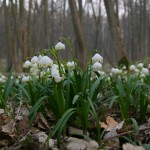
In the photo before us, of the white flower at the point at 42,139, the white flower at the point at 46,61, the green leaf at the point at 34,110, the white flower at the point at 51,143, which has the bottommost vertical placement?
the white flower at the point at 51,143

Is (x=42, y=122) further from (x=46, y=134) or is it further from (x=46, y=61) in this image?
(x=46, y=61)

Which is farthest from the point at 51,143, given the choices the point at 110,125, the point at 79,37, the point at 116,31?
the point at 79,37

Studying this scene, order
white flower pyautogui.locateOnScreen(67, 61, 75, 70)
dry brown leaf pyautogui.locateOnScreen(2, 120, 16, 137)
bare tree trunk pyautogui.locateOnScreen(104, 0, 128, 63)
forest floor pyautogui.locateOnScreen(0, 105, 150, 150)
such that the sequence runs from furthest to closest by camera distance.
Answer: bare tree trunk pyautogui.locateOnScreen(104, 0, 128, 63)
white flower pyautogui.locateOnScreen(67, 61, 75, 70)
dry brown leaf pyautogui.locateOnScreen(2, 120, 16, 137)
forest floor pyautogui.locateOnScreen(0, 105, 150, 150)

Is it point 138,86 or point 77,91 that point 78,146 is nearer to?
point 77,91

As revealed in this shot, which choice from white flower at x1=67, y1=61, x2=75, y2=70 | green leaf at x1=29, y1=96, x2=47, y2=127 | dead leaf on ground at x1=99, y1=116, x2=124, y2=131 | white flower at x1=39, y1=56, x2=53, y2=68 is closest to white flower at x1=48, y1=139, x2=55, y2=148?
green leaf at x1=29, y1=96, x2=47, y2=127

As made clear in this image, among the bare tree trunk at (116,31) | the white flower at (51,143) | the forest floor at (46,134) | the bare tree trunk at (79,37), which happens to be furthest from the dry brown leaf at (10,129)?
the bare tree trunk at (79,37)

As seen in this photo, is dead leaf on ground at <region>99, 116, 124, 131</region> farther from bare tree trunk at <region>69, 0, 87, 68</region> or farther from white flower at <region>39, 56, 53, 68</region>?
bare tree trunk at <region>69, 0, 87, 68</region>

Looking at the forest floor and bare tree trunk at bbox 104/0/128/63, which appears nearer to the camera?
the forest floor

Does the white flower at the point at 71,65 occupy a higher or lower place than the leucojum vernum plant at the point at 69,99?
higher

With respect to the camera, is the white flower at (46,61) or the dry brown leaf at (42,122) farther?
the dry brown leaf at (42,122)

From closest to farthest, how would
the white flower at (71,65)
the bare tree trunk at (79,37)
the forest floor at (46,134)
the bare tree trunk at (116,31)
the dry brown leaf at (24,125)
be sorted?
the forest floor at (46,134)
the dry brown leaf at (24,125)
the white flower at (71,65)
the bare tree trunk at (116,31)
the bare tree trunk at (79,37)

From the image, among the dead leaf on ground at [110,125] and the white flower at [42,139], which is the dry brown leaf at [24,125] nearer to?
the white flower at [42,139]

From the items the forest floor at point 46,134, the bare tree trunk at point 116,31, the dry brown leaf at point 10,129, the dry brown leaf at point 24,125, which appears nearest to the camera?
the forest floor at point 46,134

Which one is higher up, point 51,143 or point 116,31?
point 116,31
